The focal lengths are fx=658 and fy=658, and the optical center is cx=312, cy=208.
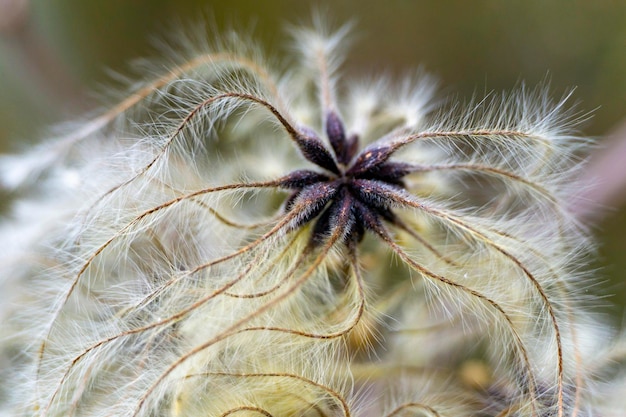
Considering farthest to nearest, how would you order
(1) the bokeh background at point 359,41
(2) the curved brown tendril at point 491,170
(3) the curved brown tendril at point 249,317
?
(1) the bokeh background at point 359,41 → (2) the curved brown tendril at point 491,170 → (3) the curved brown tendril at point 249,317

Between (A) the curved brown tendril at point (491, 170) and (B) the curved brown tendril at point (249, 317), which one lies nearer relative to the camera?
(B) the curved brown tendril at point (249, 317)

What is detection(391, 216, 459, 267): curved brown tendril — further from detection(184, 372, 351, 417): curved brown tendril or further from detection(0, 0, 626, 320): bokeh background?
detection(0, 0, 626, 320): bokeh background

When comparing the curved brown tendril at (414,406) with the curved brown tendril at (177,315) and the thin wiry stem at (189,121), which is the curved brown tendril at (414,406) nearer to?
the curved brown tendril at (177,315)

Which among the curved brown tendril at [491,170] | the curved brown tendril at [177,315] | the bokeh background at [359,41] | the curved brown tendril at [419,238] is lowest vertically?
the curved brown tendril at [177,315]

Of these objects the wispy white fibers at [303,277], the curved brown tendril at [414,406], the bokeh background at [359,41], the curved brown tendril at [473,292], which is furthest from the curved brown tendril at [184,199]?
the bokeh background at [359,41]

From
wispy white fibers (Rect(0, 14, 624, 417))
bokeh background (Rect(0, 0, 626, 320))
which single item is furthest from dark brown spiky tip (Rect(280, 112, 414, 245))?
bokeh background (Rect(0, 0, 626, 320))

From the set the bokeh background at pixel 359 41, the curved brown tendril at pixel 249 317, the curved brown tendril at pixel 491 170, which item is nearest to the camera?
the curved brown tendril at pixel 249 317

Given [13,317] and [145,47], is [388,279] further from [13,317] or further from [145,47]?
[145,47]

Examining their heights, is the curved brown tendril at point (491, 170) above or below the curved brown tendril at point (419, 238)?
above
